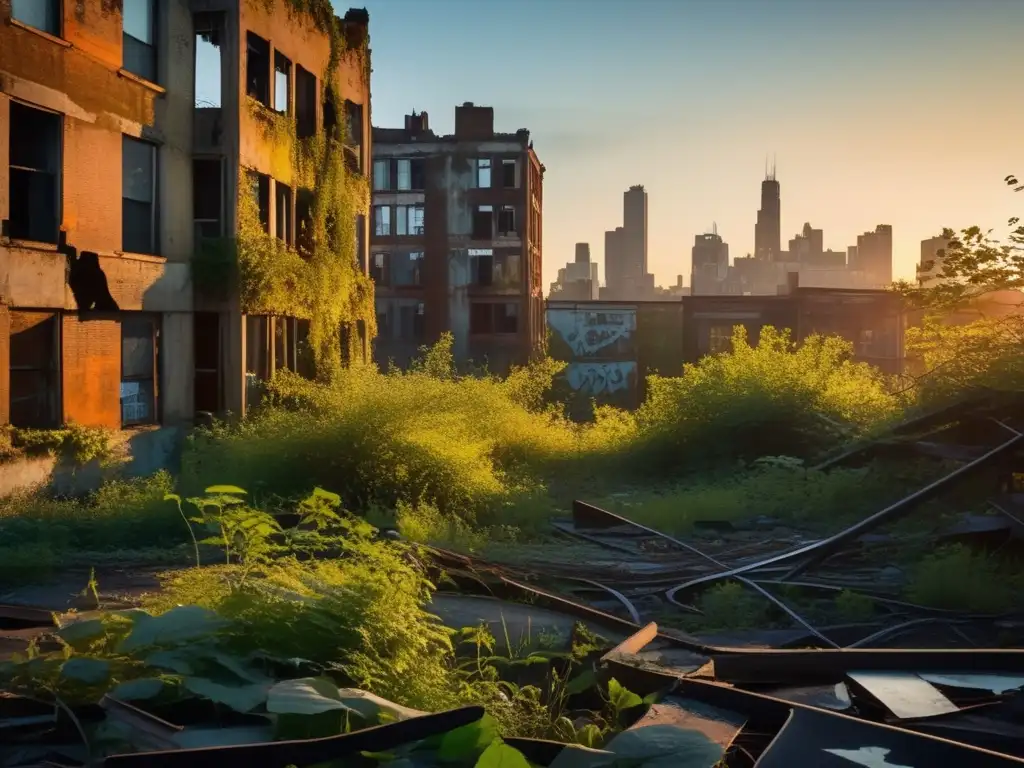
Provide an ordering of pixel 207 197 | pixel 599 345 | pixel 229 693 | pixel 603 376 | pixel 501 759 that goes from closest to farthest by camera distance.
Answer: pixel 501 759 < pixel 229 693 < pixel 207 197 < pixel 603 376 < pixel 599 345

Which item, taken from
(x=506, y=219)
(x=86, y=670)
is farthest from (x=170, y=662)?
(x=506, y=219)

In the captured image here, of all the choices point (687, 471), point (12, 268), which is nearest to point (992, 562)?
point (687, 471)

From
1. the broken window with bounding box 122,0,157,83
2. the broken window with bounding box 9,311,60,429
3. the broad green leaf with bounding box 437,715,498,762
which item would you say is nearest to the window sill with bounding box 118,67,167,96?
the broken window with bounding box 122,0,157,83

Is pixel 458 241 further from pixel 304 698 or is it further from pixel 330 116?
pixel 304 698

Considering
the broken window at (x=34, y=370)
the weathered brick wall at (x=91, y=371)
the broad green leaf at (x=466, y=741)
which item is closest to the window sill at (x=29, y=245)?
the broken window at (x=34, y=370)

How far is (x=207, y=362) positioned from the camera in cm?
1848

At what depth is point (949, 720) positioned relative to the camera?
16.5 ft

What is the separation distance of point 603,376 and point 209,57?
36.4m

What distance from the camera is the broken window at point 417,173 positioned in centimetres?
4738

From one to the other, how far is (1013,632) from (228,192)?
1424cm

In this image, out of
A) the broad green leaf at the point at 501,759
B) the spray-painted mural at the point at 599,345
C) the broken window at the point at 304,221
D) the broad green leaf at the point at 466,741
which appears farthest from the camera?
the spray-painted mural at the point at 599,345

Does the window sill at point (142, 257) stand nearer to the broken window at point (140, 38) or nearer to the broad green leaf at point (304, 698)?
the broken window at point (140, 38)

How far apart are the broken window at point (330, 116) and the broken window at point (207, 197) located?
5873mm

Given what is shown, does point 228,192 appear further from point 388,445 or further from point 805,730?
point 805,730
